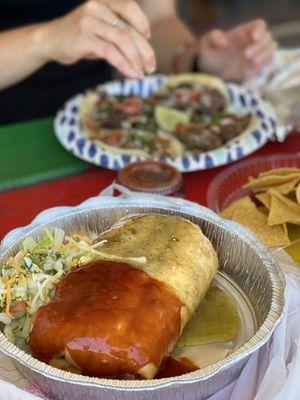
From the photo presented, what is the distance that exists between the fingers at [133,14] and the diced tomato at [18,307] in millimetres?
852

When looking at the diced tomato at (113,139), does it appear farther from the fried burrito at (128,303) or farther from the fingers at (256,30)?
the fried burrito at (128,303)

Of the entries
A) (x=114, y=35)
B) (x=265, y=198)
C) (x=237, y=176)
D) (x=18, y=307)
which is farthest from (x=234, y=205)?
(x=18, y=307)

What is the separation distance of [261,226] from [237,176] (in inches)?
11.8

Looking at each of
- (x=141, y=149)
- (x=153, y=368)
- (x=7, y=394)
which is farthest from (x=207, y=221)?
(x=141, y=149)

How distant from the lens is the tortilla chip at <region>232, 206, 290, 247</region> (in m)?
1.39

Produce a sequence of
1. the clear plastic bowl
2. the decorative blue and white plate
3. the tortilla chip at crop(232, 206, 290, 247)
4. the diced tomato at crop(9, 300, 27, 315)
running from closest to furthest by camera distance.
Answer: the diced tomato at crop(9, 300, 27, 315) < the tortilla chip at crop(232, 206, 290, 247) < the clear plastic bowl < the decorative blue and white plate

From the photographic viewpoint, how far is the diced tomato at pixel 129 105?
2211 millimetres

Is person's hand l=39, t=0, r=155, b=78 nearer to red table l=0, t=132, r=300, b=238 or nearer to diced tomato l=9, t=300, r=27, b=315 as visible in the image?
red table l=0, t=132, r=300, b=238

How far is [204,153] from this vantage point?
1.81m

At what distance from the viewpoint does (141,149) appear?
196 centimetres

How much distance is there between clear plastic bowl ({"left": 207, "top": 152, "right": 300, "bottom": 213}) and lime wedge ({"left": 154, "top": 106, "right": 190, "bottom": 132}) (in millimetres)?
400

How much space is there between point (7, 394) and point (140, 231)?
39 centimetres

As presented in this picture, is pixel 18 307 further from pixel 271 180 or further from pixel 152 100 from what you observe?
pixel 152 100

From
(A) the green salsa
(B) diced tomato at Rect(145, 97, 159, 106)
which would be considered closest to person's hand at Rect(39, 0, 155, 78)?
(B) diced tomato at Rect(145, 97, 159, 106)
